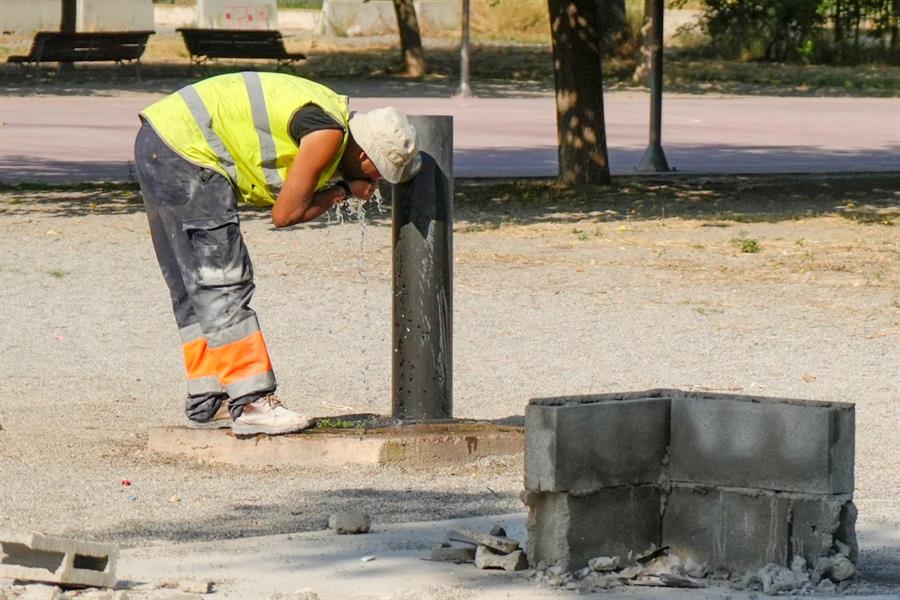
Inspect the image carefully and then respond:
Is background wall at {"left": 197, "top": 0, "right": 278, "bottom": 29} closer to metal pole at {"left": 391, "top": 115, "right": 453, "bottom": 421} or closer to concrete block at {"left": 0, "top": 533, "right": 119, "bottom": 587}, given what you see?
metal pole at {"left": 391, "top": 115, "right": 453, "bottom": 421}

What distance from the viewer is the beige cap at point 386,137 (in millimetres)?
5926

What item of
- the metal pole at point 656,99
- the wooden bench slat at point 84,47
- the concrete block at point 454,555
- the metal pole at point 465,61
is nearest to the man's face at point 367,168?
the concrete block at point 454,555

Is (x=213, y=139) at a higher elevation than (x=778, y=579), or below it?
higher

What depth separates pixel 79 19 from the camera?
41.3 meters

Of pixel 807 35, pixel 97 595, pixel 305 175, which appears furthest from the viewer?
pixel 807 35

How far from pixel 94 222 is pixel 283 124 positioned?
7875 mm

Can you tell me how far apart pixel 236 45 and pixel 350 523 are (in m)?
28.8

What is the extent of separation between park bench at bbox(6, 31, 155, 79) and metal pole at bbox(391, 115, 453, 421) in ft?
84.3

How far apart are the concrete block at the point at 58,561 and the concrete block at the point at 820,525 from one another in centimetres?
188

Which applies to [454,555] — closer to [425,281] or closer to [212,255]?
[212,255]

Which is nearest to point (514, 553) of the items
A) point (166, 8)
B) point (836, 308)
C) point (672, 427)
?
point (672, 427)

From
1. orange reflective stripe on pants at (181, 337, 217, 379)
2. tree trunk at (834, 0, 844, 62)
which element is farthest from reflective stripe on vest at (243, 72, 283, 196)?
tree trunk at (834, 0, 844, 62)

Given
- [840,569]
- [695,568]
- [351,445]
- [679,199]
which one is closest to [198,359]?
[351,445]

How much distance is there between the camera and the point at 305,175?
19.2ft
